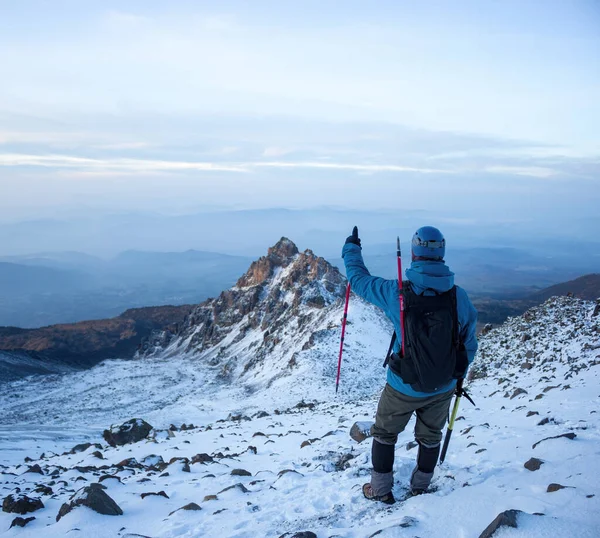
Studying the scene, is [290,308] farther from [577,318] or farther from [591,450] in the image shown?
[591,450]

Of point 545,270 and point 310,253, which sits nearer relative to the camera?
point 310,253

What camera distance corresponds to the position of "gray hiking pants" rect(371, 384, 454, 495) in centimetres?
511

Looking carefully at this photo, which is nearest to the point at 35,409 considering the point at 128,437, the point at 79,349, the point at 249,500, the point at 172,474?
the point at 128,437

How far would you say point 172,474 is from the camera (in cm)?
916

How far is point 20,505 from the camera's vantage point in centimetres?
714

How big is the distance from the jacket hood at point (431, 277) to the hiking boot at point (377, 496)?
2953mm

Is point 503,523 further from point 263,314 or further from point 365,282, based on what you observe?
point 263,314

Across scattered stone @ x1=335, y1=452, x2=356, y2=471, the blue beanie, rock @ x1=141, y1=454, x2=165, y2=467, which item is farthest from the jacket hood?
rock @ x1=141, y1=454, x2=165, y2=467

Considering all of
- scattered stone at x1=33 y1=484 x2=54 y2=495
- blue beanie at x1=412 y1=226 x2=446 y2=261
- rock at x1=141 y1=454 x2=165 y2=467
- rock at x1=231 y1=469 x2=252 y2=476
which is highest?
blue beanie at x1=412 y1=226 x2=446 y2=261

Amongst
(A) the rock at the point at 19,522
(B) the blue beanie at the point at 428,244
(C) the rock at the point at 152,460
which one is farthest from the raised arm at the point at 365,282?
(C) the rock at the point at 152,460

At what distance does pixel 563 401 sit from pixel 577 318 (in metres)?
10.8

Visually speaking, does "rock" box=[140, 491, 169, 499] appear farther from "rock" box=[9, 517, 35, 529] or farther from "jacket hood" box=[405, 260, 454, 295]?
"jacket hood" box=[405, 260, 454, 295]

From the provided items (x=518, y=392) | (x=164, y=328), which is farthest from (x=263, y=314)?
(x=518, y=392)

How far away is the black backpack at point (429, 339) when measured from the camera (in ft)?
15.0
